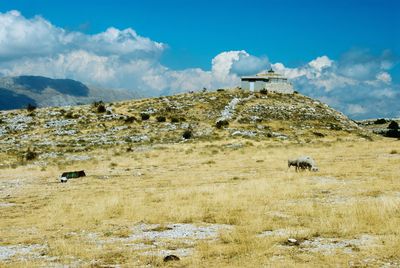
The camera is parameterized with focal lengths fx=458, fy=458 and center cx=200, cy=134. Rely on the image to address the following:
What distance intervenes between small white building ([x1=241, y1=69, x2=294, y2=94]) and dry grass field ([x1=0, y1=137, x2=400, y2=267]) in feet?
253

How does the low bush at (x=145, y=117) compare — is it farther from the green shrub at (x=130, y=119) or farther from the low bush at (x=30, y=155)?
the low bush at (x=30, y=155)

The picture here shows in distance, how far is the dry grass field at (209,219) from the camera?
49.5 feet

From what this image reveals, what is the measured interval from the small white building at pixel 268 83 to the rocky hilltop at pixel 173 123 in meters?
4.75

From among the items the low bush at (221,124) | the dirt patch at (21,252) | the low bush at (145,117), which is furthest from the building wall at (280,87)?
the dirt patch at (21,252)

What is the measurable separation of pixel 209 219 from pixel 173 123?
66.9 meters

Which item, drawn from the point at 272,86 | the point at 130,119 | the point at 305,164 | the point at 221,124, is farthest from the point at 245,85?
the point at 305,164

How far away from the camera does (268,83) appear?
120 m

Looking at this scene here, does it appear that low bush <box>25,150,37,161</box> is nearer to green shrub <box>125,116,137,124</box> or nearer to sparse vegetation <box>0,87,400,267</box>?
sparse vegetation <box>0,87,400,267</box>

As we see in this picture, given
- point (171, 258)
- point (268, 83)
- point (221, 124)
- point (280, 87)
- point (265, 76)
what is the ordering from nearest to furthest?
point (171, 258), point (221, 124), point (268, 83), point (265, 76), point (280, 87)

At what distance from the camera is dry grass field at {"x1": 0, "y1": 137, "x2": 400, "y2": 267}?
49.5ft

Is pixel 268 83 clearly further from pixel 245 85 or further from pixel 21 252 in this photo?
pixel 21 252

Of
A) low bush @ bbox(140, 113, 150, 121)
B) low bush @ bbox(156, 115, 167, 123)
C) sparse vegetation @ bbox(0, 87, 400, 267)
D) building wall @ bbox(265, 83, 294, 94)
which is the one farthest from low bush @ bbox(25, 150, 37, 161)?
building wall @ bbox(265, 83, 294, 94)

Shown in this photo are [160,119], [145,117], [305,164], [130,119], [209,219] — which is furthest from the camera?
[145,117]

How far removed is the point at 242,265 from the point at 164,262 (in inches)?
97.2
